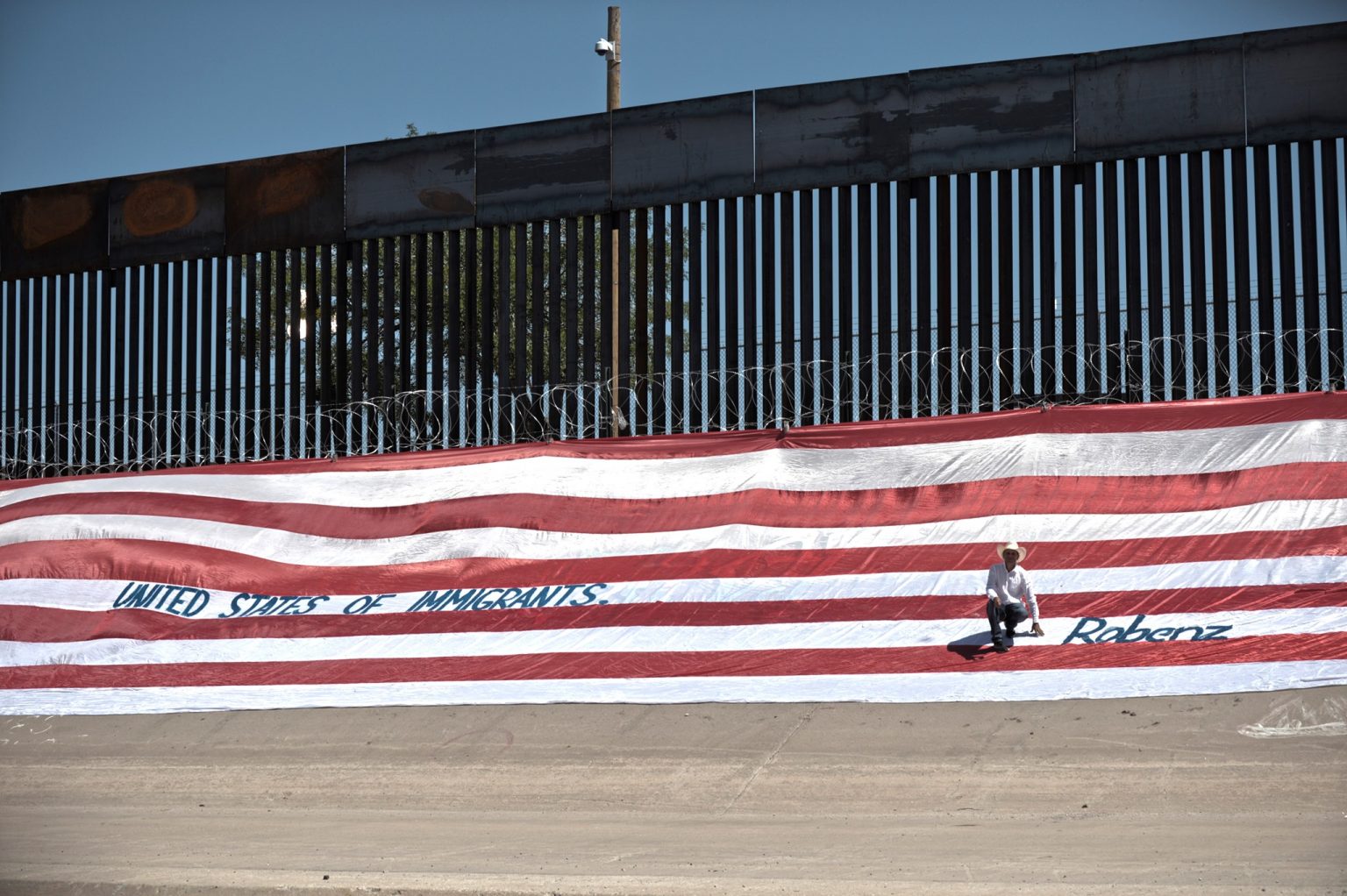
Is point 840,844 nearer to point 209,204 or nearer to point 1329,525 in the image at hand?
point 1329,525

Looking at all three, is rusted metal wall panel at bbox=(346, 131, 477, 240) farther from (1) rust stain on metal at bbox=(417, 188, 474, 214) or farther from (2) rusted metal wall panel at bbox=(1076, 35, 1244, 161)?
(2) rusted metal wall panel at bbox=(1076, 35, 1244, 161)

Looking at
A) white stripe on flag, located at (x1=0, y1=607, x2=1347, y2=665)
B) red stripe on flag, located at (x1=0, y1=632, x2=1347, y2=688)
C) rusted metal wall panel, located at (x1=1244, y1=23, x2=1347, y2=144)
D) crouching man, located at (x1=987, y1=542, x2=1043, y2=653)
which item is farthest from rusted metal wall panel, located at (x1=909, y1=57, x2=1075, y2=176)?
red stripe on flag, located at (x1=0, y1=632, x2=1347, y2=688)

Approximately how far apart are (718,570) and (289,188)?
33.7ft

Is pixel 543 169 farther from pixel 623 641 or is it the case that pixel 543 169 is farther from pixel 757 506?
pixel 623 641

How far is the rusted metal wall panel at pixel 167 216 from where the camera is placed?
21.5 metres

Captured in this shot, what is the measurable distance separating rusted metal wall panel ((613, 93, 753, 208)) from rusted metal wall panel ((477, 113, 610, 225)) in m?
0.28

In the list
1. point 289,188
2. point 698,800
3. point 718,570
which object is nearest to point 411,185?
point 289,188

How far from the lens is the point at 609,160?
62.4ft

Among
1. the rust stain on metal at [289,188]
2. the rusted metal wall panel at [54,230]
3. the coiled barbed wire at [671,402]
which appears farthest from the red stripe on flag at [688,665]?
the rusted metal wall panel at [54,230]

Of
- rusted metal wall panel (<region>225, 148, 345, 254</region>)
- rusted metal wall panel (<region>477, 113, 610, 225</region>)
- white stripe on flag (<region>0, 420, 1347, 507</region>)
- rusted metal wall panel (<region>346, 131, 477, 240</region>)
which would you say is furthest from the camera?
rusted metal wall panel (<region>225, 148, 345, 254</region>)

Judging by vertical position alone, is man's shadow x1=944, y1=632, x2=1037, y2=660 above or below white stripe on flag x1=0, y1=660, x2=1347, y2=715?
above

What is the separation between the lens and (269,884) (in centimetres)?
809

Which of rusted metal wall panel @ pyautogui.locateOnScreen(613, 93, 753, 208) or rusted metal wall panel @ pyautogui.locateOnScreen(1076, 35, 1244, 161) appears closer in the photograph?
rusted metal wall panel @ pyautogui.locateOnScreen(1076, 35, 1244, 161)

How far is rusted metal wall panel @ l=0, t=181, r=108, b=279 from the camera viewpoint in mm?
22234
